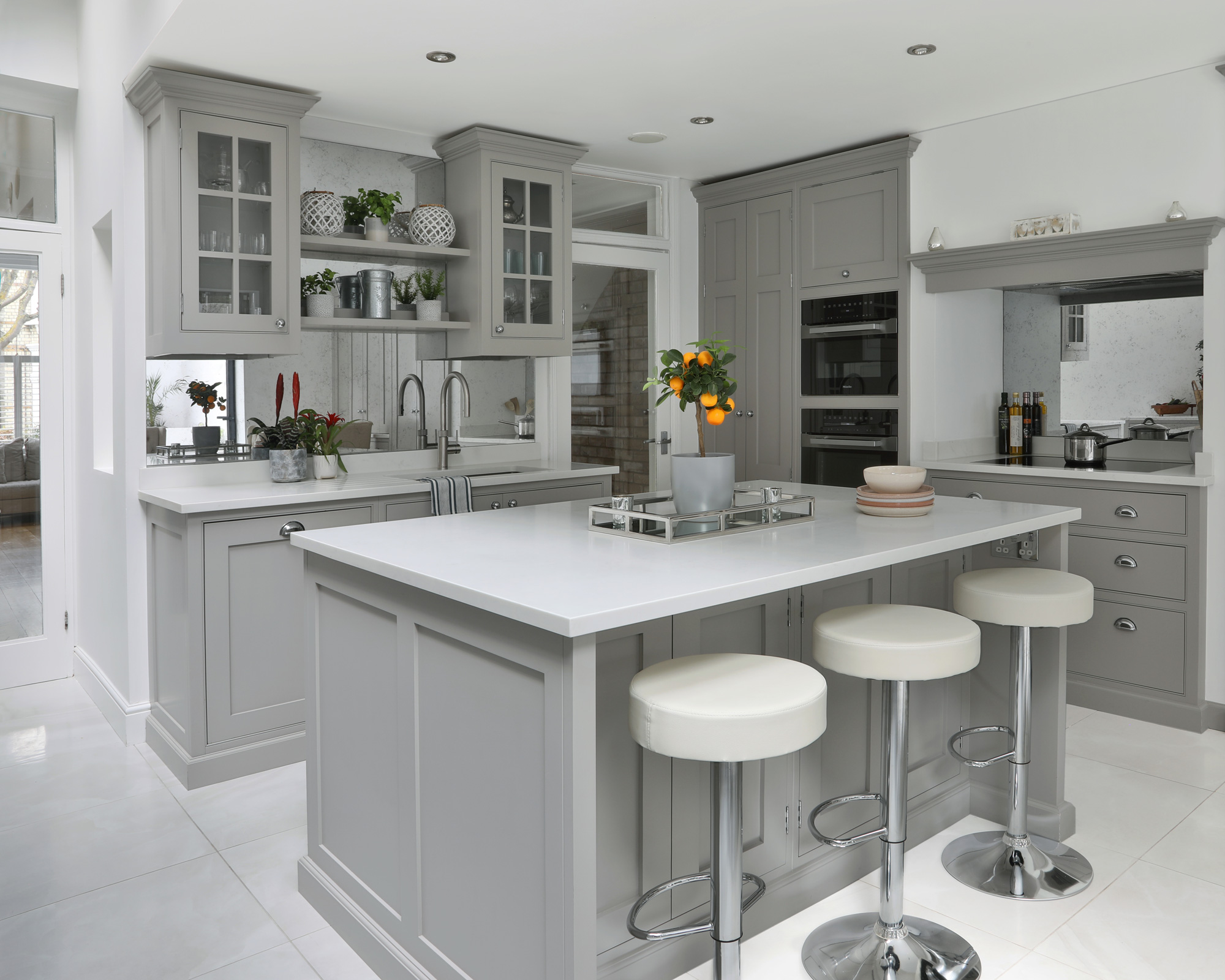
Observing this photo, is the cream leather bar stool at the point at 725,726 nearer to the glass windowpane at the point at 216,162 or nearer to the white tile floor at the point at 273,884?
the white tile floor at the point at 273,884

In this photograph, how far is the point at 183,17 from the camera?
2.90 meters

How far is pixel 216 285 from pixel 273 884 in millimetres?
2160

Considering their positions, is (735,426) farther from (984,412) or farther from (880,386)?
(984,412)

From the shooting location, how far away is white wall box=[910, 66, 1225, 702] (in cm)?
358

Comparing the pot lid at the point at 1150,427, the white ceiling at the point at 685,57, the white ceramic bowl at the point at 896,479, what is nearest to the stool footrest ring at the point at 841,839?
the white ceramic bowl at the point at 896,479

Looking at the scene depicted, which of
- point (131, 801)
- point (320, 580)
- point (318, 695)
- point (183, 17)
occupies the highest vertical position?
point (183, 17)

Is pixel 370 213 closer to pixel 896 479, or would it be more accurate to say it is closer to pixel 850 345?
pixel 850 345

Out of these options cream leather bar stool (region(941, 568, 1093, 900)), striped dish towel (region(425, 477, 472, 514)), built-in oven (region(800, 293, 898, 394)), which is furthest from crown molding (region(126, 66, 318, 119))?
cream leather bar stool (region(941, 568, 1093, 900))

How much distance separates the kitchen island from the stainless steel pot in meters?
1.58

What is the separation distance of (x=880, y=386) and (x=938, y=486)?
59 cm

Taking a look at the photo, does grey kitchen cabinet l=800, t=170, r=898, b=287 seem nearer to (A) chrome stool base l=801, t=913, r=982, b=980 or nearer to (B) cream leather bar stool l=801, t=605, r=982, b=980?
(B) cream leather bar stool l=801, t=605, r=982, b=980

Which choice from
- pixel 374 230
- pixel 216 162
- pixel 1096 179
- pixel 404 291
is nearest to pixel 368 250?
pixel 374 230

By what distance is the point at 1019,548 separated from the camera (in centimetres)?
288

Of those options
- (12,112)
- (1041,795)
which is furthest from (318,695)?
(12,112)
